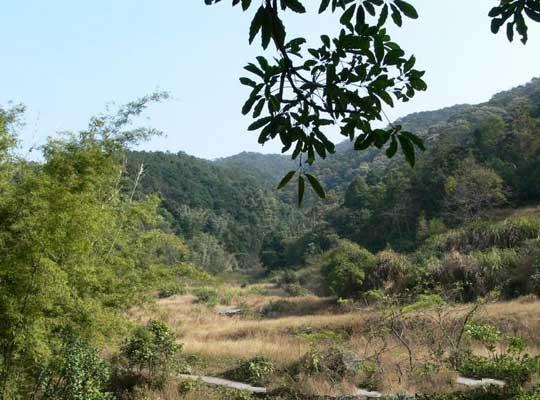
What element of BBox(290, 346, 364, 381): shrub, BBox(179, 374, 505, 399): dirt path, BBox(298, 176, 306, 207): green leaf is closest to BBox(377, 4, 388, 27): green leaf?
BBox(298, 176, 306, 207): green leaf

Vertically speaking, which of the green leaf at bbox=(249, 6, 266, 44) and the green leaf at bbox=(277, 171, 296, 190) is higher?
the green leaf at bbox=(249, 6, 266, 44)

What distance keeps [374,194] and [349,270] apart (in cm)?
2331

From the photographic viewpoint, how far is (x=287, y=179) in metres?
1.70

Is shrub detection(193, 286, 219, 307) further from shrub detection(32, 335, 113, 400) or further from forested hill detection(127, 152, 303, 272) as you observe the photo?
forested hill detection(127, 152, 303, 272)

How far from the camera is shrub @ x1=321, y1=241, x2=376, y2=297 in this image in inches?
717

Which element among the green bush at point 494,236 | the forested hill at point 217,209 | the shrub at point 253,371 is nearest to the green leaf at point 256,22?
the shrub at point 253,371

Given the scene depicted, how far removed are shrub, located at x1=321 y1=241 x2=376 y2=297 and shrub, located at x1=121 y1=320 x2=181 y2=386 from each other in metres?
10.0

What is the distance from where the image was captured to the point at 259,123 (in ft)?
5.77

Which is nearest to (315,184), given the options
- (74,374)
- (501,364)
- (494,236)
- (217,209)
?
(74,374)

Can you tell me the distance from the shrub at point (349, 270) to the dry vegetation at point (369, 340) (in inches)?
48.0

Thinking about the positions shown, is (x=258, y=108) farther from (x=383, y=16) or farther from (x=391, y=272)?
(x=391, y=272)

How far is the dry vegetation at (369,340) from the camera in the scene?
→ 8.09 metres

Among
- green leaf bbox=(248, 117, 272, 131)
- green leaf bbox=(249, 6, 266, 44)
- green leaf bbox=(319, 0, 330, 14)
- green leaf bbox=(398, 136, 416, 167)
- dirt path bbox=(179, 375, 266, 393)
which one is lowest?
dirt path bbox=(179, 375, 266, 393)

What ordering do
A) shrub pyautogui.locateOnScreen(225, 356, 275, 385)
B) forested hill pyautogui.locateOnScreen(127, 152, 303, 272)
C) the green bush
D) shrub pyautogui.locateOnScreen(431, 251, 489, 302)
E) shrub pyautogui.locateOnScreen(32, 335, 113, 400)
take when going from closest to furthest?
shrub pyautogui.locateOnScreen(32, 335, 113, 400) → shrub pyautogui.locateOnScreen(225, 356, 275, 385) → shrub pyautogui.locateOnScreen(431, 251, 489, 302) → the green bush → forested hill pyautogui.locateOnScreen(127, 152, 303, 272)
